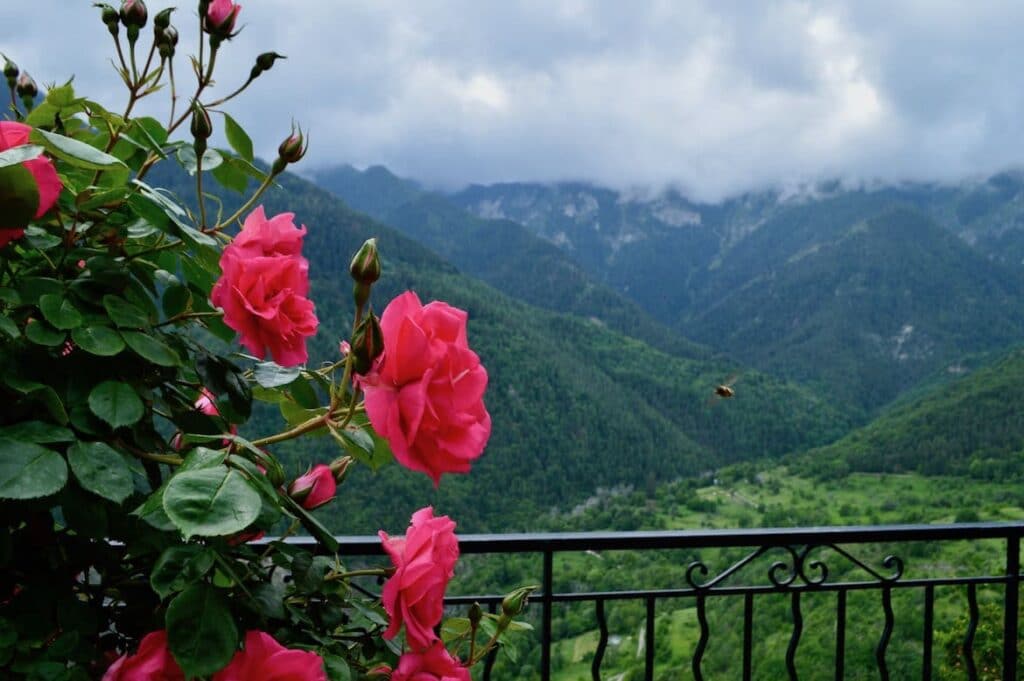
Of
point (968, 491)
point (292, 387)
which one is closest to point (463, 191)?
point (968, 491)

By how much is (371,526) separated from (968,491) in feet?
56.4

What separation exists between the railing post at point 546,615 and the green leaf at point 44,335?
1.32 metres

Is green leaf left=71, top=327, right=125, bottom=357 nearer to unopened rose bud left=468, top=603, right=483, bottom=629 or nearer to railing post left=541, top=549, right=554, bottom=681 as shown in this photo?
unopened rose bud left=468, top=603, right=483, bottom=629

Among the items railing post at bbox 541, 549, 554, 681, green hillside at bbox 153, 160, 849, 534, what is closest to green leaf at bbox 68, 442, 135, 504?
railing post at bbox 541, 549, 554, 681

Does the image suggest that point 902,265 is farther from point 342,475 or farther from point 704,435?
point 342,475

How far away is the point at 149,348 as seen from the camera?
532mm

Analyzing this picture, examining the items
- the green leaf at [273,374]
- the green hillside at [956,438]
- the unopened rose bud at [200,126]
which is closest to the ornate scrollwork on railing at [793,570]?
the green leaf at [273,374]

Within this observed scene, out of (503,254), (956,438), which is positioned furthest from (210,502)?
(503,254)

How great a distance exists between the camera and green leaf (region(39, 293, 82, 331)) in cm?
50

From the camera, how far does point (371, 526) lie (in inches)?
683

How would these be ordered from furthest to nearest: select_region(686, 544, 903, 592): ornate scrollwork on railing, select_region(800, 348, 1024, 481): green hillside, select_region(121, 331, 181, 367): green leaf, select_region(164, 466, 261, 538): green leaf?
1. select_region(800, 348, 1024, 481): green hillside
2. select_region(686, 544, 903, 592): ornate scrollwork on railing
3. select_region(121, 331, 181, 367): green leaf
4. select_region(164, 466, 261, 538): green leaf

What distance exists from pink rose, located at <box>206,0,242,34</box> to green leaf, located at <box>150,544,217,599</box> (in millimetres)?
441

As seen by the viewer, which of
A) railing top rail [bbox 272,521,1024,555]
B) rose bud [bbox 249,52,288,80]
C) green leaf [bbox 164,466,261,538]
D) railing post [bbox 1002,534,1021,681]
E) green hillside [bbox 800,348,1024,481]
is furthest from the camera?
green hillside [bbox 800,348,1024,481]

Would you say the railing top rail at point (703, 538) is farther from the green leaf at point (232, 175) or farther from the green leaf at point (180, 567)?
the green leaf at point (180, 567)
